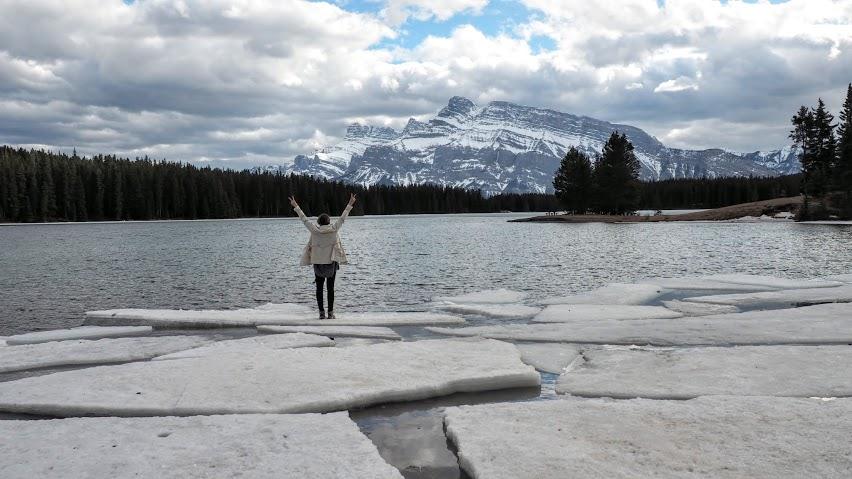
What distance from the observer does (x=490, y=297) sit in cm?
2152

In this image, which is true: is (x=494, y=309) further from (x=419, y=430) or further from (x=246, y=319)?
(x=419, y=430)

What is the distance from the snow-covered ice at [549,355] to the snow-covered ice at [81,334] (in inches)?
388

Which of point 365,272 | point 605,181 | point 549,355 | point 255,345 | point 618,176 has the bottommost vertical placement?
point 365,272

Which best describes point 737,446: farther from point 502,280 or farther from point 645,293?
point 502,280

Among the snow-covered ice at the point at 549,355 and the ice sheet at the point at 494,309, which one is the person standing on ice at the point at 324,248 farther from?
the snow-covered ice at the point at 549,355

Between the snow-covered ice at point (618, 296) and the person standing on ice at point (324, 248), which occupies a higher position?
the person standing on ice at point (324, 248)

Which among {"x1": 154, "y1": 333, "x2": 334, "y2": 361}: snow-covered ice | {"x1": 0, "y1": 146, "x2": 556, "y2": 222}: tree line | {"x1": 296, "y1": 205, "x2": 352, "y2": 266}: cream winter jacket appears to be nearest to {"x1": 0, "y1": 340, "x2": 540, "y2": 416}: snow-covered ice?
{"x1": 154, "y1": 333, "x2": 334, "y2": 361}: snow-covered ice

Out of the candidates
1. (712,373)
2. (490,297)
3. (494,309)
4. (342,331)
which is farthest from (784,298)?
(342,331)

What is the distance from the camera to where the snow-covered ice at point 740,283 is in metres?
21.7

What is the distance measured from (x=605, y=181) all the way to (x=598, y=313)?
287 ft

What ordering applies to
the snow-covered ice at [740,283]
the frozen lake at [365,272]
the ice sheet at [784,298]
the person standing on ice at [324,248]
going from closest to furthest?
the person standing on ice at [324,248], the ice sheet at [784,298], the snow-covered ice at [740,283], the frozen lake at [365,272]

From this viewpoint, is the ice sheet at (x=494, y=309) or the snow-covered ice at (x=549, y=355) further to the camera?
the ice sheet at (x=494, y=309)

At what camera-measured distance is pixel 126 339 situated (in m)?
13.8

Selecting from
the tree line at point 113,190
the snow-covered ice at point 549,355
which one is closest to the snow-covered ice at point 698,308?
the snow-covered ice at point 549,355
